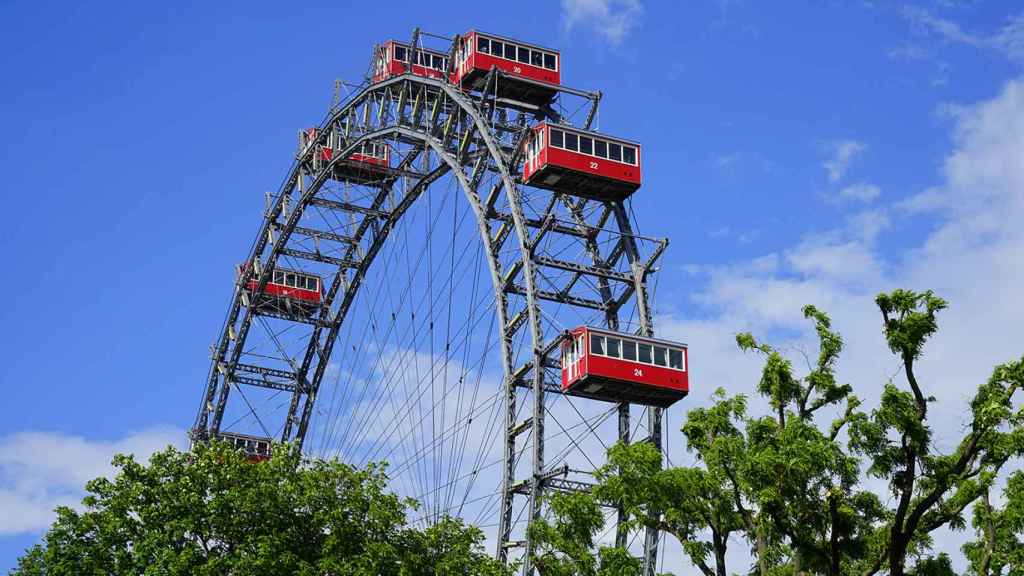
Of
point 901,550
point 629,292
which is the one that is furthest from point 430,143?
point 901,550

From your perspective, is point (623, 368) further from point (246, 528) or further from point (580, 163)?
point (246, 528)

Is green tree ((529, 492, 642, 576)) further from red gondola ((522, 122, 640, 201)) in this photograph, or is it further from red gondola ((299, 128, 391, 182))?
red gondola ((299, 128, 391, 182))

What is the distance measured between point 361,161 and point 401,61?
24.7 feet

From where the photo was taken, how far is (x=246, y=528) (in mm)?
48406

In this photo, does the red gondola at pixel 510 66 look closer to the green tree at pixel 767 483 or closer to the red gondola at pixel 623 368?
the red gondola at pixel 623 368

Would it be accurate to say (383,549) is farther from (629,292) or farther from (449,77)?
(449,77)

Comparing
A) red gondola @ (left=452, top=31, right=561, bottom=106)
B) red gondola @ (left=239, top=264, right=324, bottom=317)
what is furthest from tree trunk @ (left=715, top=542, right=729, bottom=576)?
red gondola @ (left=239, top=264, right=324, bottom=317)

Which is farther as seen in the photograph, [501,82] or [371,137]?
[371,137]

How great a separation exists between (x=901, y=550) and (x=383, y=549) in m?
18.9

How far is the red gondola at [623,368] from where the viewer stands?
2188 inches

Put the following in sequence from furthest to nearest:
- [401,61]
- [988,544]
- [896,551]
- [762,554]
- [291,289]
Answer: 1. [291,289]
2. [401,61]
3. [988,544]
4. [762,554]
5. [896,551]

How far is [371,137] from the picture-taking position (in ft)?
252

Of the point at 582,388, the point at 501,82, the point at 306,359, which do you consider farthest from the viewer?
the point at 306,359

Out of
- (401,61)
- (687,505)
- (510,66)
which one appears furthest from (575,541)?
(401,61)
